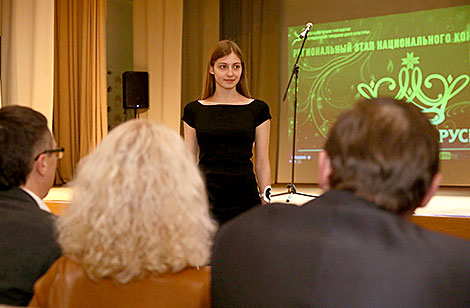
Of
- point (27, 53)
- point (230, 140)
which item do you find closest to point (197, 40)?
point (27, 53)

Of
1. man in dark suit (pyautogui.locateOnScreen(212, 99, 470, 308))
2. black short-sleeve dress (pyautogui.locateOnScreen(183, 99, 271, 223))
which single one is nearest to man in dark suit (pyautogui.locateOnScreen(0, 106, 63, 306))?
man in dark suit (pyautogui.locateOnScreen(212, 99, 470, 308))

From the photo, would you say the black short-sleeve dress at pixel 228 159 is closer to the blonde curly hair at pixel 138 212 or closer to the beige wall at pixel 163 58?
the blonde curly hair at pixel 138 212

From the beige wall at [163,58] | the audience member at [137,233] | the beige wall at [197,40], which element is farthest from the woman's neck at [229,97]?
the beige wall at [197,40]

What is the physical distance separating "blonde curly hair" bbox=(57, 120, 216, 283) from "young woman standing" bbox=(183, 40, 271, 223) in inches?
54.4

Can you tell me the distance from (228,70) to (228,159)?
1.39ft

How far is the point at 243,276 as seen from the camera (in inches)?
33.8

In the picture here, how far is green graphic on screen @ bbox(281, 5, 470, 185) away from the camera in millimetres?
5934

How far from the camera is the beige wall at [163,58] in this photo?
22.7ft

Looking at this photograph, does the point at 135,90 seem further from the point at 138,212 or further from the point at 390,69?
the point at 138,212

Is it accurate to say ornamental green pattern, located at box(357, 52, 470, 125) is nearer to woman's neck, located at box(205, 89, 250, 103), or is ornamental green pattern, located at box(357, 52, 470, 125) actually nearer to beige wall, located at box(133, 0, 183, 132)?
beige wall, located at box(133, 0, 183, 132)

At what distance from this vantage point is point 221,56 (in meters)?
2.44

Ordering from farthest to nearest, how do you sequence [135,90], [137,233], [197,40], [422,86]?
[197,40] < [135,90] < [422,86] < [137,233]

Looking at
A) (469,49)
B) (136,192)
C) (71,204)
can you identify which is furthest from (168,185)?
(469,49)

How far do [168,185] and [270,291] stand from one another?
278 mm
